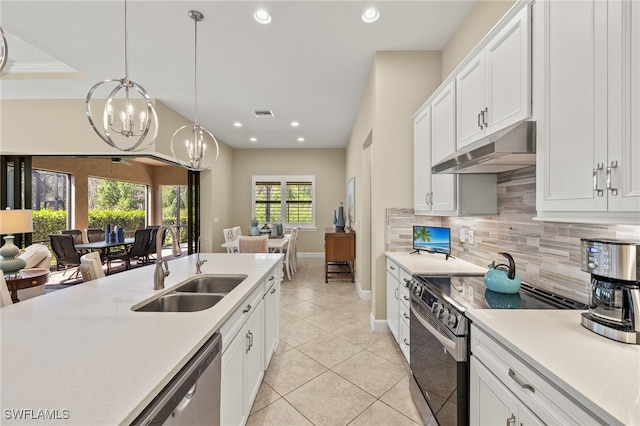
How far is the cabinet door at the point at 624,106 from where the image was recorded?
89 cm

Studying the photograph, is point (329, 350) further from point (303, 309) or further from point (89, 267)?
point (89, 267)

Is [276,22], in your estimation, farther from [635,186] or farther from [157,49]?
[635,186]

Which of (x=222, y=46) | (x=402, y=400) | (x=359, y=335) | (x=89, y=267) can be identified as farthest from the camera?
(x=359, y=335)

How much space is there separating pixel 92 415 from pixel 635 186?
169 cm

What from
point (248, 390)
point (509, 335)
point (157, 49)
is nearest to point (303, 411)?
point (248, 390)

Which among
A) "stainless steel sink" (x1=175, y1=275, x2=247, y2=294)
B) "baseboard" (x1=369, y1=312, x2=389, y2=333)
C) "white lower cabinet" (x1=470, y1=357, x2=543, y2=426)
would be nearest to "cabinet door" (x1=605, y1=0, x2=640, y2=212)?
"white lower cabinet" (x1=470, y1=357, x2=543, y2=426)

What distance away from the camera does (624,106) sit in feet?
3.03

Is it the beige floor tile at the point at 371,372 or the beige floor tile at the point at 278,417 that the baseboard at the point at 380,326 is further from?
the beige floor tile at the point at 278,417

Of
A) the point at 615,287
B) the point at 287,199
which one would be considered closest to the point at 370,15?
the point at 615,287

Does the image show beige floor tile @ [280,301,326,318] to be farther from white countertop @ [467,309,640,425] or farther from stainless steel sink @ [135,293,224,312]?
white countertop @ [467,309,640,425]

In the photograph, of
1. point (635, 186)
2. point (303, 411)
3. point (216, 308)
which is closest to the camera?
point (635, 186)

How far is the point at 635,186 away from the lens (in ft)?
2.91

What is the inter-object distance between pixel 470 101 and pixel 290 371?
262 centimetres

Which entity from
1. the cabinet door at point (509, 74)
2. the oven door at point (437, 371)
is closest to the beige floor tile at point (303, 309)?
the oven door at point (437, 371)
